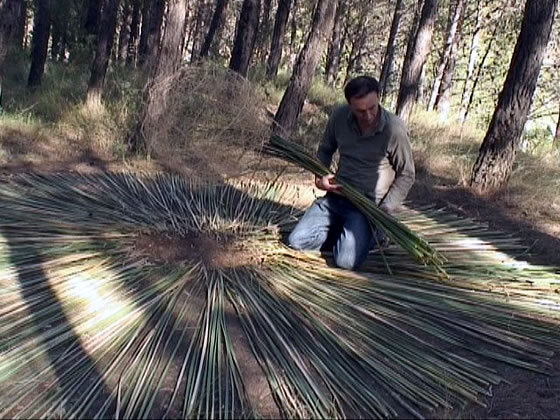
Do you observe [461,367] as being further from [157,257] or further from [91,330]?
[157,257]

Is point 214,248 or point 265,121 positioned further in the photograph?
point 265,121

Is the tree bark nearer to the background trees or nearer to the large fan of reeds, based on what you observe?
the background trees

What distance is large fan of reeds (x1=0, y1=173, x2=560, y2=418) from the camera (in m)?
1.85

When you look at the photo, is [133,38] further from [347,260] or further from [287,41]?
[347,260]

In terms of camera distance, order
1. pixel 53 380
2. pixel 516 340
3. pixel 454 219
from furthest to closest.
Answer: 1. pixel 454 219
2. pixel 516 340
3. pixel 53 380

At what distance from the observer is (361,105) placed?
2.84 m

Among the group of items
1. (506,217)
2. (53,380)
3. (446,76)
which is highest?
(446,76)

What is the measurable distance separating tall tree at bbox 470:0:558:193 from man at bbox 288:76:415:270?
152 cm

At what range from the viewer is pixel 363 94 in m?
2.81

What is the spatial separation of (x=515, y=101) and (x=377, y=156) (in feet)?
5.68

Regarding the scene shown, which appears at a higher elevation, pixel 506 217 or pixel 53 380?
pixel 506 217

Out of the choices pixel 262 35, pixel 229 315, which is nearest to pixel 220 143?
pixel 229 315

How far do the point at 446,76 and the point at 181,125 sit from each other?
358 inches

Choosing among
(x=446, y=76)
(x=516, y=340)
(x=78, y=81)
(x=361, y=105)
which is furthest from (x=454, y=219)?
(x=446, y=76)
